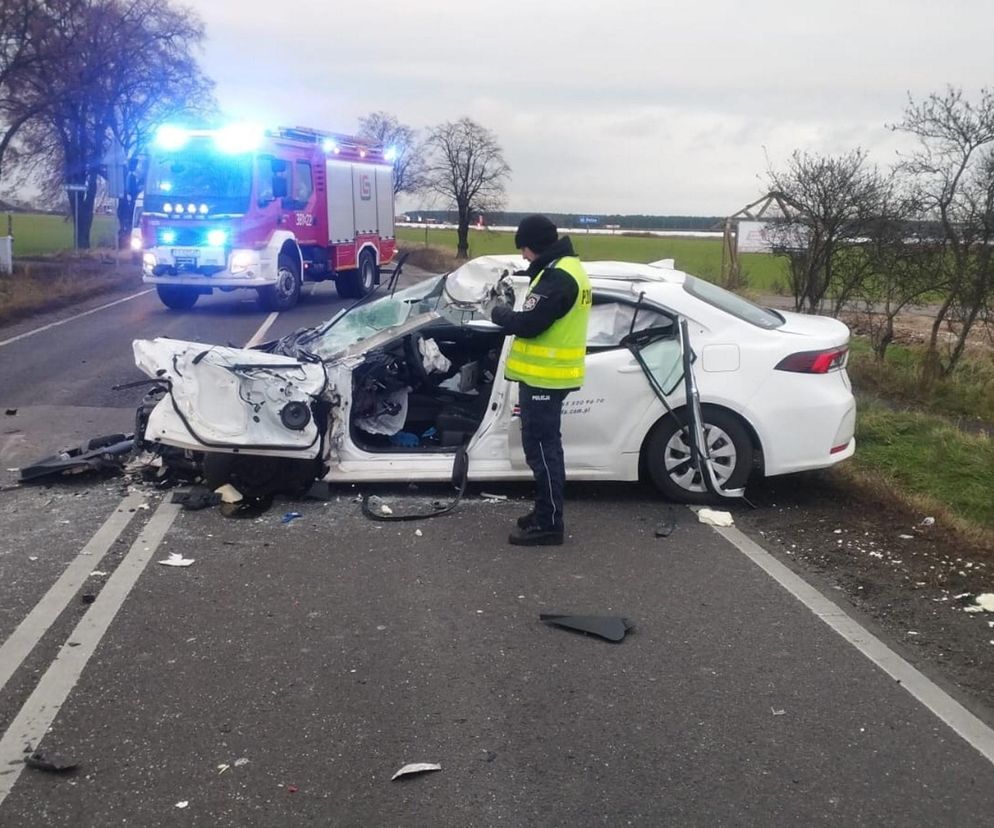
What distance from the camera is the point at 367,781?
10.5 ft

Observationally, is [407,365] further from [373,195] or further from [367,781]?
[373,195]

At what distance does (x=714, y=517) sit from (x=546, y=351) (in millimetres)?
1509

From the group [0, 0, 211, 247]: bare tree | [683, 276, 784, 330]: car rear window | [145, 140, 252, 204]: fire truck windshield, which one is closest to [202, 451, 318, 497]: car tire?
[683, 276, 784, 330]: car rear window

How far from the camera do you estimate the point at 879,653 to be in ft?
14.0

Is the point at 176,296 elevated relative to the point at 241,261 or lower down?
lower down

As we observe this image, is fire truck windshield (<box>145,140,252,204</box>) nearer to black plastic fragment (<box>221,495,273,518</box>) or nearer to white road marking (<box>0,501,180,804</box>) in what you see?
black plastic fragment (<box>221,495,273,518</box>)

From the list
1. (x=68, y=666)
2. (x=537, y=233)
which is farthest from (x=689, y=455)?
(x=68, y=666)

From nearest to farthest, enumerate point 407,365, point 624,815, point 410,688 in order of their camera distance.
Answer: point 624,815
point 410,688
point 407,365

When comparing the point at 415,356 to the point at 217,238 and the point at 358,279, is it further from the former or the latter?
the point at 358,279

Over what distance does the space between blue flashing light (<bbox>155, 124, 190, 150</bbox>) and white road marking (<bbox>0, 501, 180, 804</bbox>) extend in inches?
527

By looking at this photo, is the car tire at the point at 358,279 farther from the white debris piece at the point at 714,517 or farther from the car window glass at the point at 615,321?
the white debris piece at the point at 714,517

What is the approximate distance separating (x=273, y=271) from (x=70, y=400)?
8584 mm

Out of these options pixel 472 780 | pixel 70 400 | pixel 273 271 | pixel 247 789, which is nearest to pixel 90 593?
pixel 247 789

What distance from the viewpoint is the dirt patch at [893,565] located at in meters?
4.26
